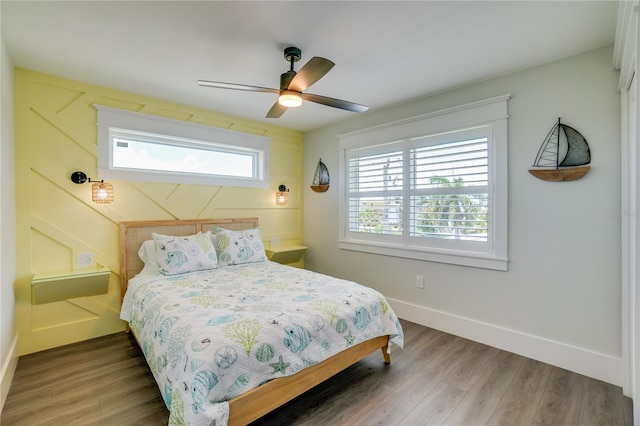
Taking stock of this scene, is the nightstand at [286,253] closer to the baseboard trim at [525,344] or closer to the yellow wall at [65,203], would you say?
the yellow wall at [65,203]

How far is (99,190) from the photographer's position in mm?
3043

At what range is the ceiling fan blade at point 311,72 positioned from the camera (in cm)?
191

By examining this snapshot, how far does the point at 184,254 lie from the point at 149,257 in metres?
0.42

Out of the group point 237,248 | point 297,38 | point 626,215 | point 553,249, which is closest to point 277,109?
point 297,38

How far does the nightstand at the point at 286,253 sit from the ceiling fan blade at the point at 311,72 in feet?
8.36

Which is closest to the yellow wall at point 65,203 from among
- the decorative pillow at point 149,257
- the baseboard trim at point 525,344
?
the decorative pillow at point 149,257

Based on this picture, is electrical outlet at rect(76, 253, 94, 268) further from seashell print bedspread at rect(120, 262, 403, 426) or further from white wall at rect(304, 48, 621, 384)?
white wall at rect(304, 48, 621, 384)

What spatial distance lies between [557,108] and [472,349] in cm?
232

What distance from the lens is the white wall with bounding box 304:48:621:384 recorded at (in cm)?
232

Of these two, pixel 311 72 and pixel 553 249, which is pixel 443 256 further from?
pixel 311 72

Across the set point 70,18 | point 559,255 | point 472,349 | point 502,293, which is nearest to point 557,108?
point 559,255

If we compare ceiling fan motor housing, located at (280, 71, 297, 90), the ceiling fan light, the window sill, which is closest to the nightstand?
the window sill

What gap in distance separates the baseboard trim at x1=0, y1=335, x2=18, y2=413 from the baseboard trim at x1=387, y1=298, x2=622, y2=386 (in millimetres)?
3579

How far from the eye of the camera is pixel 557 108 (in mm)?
2541
